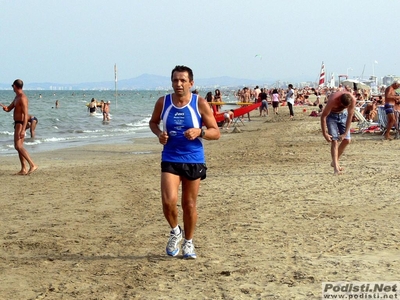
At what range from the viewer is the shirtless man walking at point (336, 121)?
9250 mm

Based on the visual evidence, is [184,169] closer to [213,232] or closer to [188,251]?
[188,251]

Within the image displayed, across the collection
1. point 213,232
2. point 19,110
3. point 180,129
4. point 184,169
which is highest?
point 180,129

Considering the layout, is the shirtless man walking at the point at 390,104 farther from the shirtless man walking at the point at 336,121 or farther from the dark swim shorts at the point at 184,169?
the dark swim shorts at the point at 184,169

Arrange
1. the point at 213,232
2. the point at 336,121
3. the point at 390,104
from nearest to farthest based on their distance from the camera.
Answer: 1. the point at 213,232
2. the point at 336,121
3. the point at 390,104

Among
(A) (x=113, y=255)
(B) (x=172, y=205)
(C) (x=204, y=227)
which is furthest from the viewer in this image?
(C) (x=204, y=227)

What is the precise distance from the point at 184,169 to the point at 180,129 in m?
0.32

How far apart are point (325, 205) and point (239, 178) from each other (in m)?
2.52

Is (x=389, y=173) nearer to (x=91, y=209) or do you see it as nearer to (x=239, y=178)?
(x=239, y=178)

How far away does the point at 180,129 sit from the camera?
Answer: 495 cm

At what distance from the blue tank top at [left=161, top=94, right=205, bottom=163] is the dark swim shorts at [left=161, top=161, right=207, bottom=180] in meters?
0.03

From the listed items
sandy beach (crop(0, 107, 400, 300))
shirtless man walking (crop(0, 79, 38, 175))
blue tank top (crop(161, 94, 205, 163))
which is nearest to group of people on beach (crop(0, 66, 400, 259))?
blue tank top (crop(161, 94, 205, 163))

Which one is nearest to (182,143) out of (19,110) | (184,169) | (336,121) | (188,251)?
(184,169)

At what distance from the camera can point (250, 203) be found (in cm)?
749

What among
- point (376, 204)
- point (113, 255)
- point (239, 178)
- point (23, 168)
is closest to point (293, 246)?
point (113, 255)
